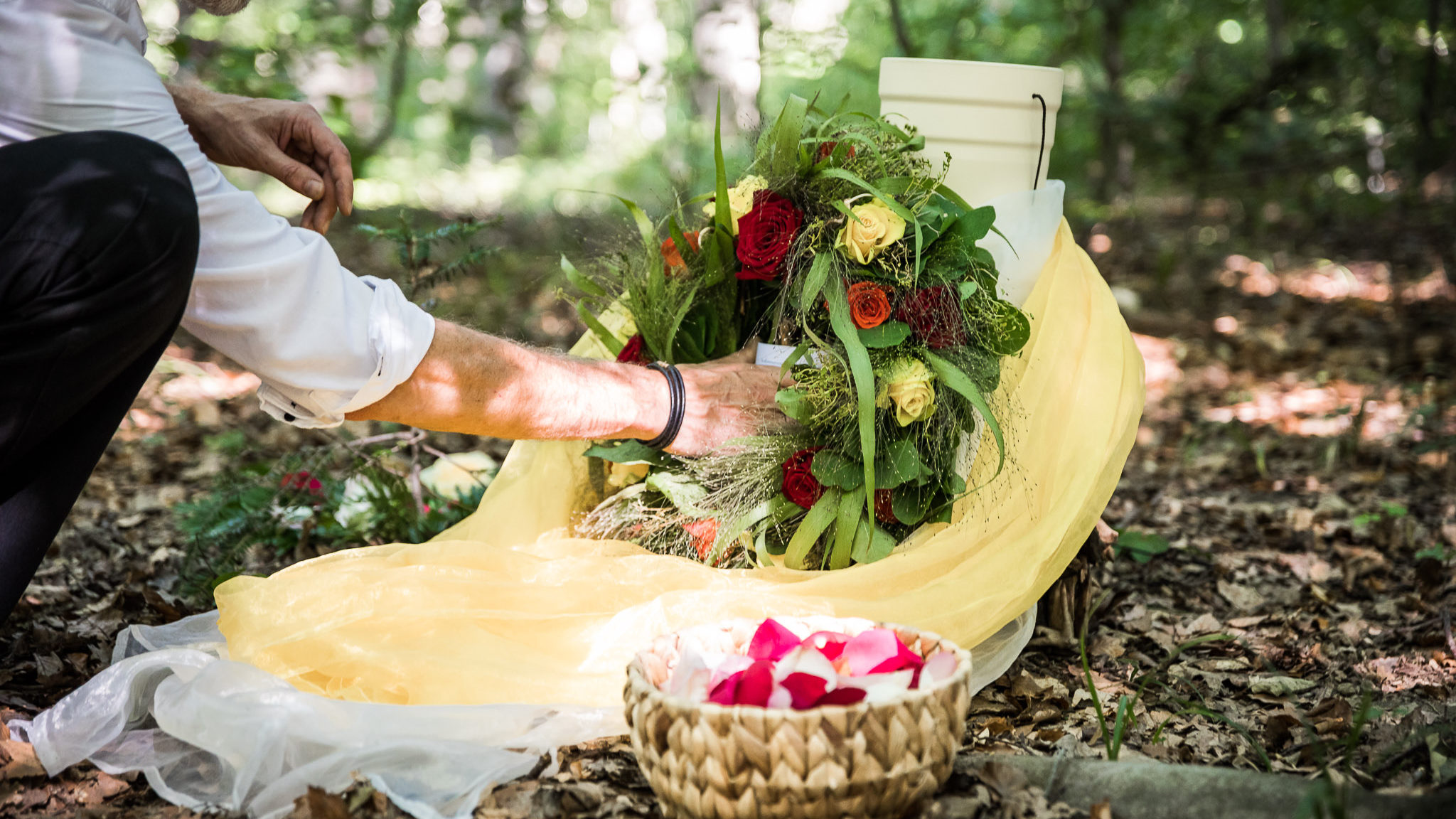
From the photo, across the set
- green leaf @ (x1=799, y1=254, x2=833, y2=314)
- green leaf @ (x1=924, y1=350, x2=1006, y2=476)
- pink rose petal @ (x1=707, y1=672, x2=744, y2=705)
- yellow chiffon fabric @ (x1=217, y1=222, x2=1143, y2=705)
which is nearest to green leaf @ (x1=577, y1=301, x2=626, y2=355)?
yellow chiffon fabric @ (x1=217, y1=222, x2=1143, y2=705)

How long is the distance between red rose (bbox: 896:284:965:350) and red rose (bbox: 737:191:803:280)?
280 mm

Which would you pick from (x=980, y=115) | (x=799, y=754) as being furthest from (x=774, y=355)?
(x=799, y=754)

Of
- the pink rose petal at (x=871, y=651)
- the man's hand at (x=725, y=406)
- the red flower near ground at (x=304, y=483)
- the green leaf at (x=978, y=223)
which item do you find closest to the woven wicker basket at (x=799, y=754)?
the pink rose petal at (x=871, y=651)

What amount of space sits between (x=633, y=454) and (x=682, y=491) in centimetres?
14

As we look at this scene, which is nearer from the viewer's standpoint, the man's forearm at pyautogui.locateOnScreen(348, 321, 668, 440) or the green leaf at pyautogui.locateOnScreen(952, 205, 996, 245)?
the man's forearm at pyautogui.locateOnScreen(348, 321, 668, 440)

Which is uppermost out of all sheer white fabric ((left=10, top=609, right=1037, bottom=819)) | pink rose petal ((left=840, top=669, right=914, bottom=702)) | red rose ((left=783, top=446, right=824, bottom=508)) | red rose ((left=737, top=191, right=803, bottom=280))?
red rose ((left=737, top=191, right=803, bottom=280))

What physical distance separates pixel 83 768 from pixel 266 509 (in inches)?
51.8

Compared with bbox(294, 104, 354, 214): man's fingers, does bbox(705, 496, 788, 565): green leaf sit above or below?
below

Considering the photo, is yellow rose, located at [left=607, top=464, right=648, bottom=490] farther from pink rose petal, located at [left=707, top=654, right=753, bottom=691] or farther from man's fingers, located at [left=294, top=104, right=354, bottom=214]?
pink rose petal, located at [left=707, top=654, right=753, bottom=691]

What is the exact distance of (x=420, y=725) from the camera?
1656mm

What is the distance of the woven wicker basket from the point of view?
1.25 m

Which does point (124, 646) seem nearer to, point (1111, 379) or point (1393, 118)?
point (1111, 379)

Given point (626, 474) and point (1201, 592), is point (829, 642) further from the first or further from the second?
point (1201, 592)

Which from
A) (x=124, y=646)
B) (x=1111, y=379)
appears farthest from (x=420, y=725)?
(x=1111, y=379)
